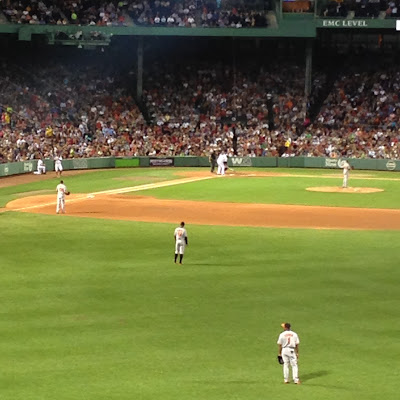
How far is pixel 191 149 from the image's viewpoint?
65.6 m

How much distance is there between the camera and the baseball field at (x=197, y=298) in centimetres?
1762

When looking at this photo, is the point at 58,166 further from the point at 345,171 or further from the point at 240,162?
the point at 345,171

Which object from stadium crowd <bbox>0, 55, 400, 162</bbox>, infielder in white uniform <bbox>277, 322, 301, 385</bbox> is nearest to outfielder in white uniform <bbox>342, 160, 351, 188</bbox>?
stadium crowd <bbox>0, 55, 400, 162</bbox>

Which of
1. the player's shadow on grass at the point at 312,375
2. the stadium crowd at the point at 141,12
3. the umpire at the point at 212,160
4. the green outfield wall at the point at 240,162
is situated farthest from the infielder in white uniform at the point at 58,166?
the player's shadow on grass at the point at 312,375

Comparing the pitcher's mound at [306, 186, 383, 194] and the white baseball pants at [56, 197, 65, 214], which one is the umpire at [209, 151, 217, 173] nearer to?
the pitcher's mound at [306, 186, 383, 194]

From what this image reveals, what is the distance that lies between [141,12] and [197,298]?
46.7m

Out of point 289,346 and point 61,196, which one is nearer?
point 289,346

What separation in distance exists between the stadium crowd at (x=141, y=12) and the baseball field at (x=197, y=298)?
2387cm

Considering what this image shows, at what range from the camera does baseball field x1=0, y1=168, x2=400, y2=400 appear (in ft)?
57.8

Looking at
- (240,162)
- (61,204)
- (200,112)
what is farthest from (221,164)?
(61,204)

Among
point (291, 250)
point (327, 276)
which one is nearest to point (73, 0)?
point (291, 250)

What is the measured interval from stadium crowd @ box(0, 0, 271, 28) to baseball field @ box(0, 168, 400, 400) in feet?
78.3

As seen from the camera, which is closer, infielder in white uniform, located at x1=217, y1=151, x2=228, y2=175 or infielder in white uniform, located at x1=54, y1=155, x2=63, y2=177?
infielder in white uniform, located at x1=54, y1=155, x2=63, y2=177

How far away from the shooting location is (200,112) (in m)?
68.4
